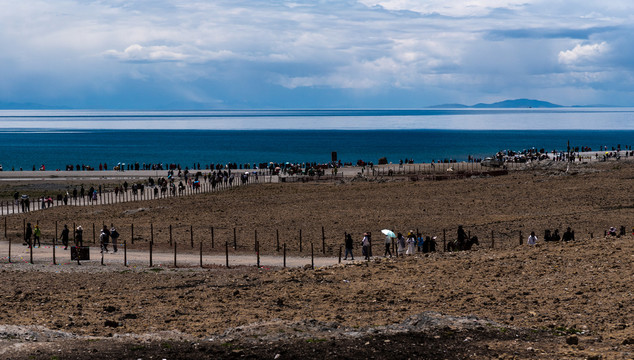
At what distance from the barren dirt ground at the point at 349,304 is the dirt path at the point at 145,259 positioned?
3.94ft

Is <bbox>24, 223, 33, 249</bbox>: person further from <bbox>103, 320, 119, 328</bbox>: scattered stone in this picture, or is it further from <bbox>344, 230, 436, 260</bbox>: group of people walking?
<bbox>103, 320, 119, 328</bbox>: scattered stone

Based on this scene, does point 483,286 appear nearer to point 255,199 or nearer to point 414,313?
point 414,313

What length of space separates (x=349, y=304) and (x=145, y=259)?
14.1 meters

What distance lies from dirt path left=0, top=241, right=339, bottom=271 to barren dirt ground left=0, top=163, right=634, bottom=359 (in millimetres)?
1200

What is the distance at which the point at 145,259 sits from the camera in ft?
105

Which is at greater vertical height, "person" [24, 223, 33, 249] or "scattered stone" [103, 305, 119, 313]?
"person" [24, 223, 33, 249]

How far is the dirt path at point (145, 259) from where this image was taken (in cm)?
3012

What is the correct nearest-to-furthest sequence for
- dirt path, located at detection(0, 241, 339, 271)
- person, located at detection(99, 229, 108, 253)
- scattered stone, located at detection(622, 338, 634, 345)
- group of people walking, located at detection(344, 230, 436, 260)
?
1. scattered stone, located at detection(622, 338, 634, 345)
2. group of people walking, located at detection(344, 230, 436, 260)
3. dirt path, located at detection(0, 241, 339, 271)
4. person, located at detection(99, 229, 108, 253)

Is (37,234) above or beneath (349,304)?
above

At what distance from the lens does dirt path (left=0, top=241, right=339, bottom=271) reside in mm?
30125

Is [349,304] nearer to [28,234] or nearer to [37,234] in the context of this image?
[37,234]

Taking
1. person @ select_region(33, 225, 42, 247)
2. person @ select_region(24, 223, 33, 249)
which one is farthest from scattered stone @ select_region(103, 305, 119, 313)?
person @ select_region(33, 225, 42, 247)

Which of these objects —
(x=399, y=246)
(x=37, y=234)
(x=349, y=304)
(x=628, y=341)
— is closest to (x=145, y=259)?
(x=37, y=234)

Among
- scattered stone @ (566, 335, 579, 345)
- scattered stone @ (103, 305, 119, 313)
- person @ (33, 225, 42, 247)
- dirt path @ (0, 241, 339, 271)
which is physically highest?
person @ (33, 225, 42, 247)
